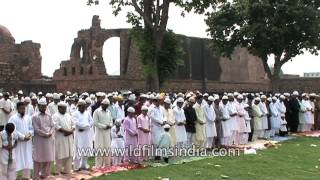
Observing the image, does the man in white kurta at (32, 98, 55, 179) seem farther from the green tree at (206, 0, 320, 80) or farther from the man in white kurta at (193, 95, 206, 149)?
the green tree at (206, 0, 320, 80)

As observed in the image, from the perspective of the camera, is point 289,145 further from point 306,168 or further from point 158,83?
point 158,83

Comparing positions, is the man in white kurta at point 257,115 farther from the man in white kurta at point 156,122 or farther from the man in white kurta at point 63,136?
the man in white kurta at point 63,136

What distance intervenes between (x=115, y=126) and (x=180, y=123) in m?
2.22

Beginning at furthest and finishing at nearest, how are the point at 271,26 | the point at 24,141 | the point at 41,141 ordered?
1. the point at 271,26
2. the point at 41,141
3. the point at 24,141

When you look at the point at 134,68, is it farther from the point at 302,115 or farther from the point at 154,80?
the point at 302,115

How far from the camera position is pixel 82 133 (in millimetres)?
10945

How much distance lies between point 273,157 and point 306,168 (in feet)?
4.99

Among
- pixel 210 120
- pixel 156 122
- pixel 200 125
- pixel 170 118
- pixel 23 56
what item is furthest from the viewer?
pixel 23 56

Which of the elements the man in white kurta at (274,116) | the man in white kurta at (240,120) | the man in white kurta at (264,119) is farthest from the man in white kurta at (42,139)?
the man in white kurta at (274,116)

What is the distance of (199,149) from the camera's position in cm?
1396

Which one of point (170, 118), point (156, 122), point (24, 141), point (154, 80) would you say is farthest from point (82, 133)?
point (154, 80)

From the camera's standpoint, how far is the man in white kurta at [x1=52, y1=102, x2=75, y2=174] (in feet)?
33.4

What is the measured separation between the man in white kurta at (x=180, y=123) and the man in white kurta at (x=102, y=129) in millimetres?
2459

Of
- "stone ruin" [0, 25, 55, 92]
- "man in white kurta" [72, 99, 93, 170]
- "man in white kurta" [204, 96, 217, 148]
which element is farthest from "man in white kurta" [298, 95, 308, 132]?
"stone ruin" [0, 25, 55, 92]
